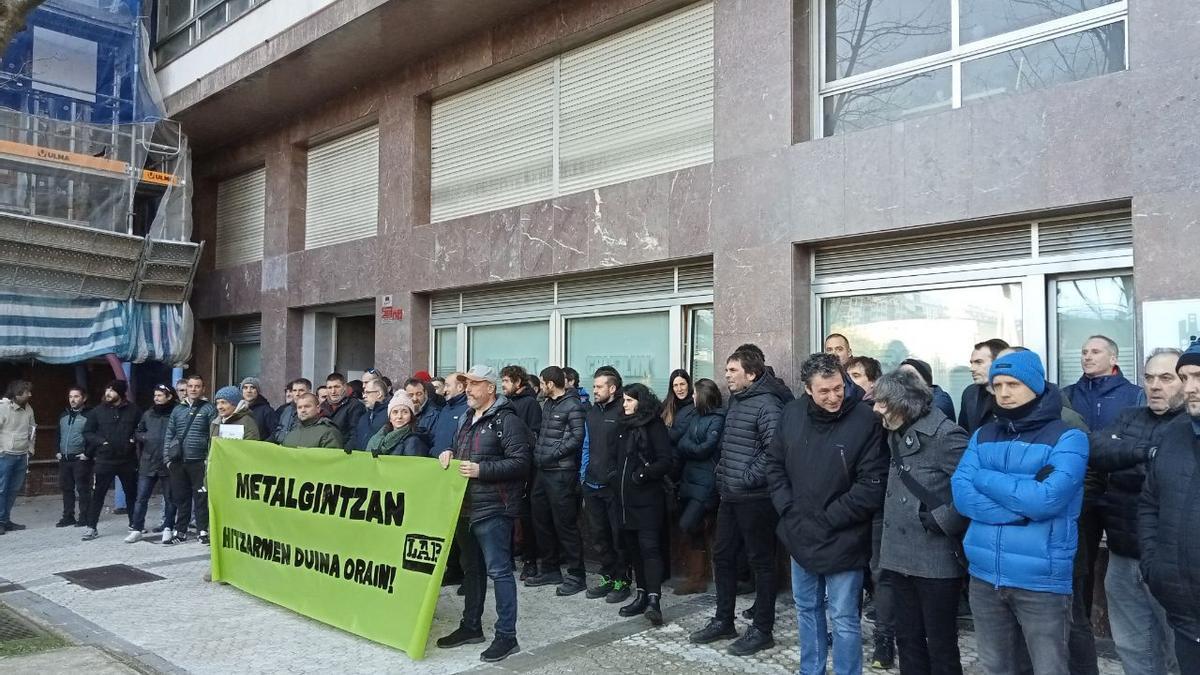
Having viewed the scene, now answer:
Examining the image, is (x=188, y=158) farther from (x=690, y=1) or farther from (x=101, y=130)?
(x=690, y=1)

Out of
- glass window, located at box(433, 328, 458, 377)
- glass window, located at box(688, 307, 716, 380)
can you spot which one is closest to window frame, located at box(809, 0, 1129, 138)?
glass window, located at box(688, 307, 716, 380)

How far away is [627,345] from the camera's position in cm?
927

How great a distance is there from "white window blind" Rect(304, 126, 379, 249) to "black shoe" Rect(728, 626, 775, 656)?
8.53m

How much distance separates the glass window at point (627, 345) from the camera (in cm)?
890

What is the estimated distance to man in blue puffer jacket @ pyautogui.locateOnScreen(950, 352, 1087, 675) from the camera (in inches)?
140

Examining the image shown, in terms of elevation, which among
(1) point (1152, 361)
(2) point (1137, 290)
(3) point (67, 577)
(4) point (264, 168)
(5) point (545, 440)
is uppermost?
(4) point (264, 168)

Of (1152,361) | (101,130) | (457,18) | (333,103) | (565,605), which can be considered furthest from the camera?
(101,130)

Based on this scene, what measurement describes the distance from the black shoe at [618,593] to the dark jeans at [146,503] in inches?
220

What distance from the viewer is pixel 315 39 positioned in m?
11.0

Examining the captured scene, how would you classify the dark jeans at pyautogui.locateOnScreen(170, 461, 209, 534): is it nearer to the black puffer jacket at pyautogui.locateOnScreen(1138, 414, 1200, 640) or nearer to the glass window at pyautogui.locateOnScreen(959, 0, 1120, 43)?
the glass window at pyautogui.locateOnScreen(959, 0, 1120, 43)

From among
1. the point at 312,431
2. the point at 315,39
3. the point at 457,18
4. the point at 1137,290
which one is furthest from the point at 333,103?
the point at 1137,290

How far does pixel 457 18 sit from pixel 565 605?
6.96 m

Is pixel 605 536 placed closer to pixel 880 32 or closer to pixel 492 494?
pixel 492 494

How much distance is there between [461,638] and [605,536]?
1.66 meters
